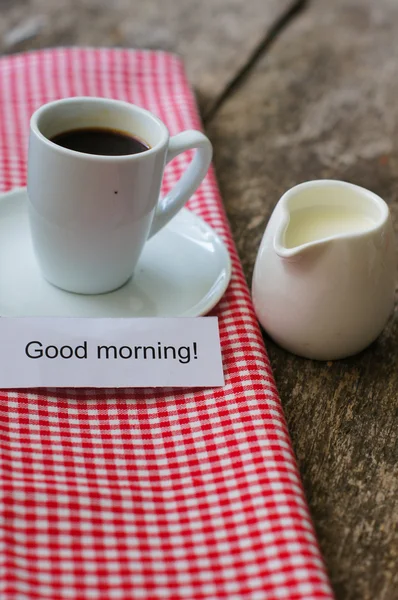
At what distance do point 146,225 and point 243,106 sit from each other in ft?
1.66

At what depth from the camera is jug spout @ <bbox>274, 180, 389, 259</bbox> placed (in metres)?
0.64

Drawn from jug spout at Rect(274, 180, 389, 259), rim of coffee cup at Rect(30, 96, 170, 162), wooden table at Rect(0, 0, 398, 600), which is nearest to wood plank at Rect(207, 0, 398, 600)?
wooden table at Rect(0, 0, 398, 600)

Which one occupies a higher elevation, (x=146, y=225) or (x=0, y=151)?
(x=146, y=225)

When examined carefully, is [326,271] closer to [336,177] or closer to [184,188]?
[184,188]

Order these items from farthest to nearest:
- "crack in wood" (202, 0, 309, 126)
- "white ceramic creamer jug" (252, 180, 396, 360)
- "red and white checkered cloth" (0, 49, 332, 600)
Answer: "crack in wood" (202, 0, 309, 126) < "white ceramic creamer jug" (252, 180, 396, 360) < "red and white checkered cloth" (0, 49, 332, 600)

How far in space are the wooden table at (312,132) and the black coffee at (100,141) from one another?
21 cm

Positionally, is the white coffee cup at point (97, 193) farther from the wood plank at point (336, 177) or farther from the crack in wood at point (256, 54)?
the crack in wood at point (256, 54)

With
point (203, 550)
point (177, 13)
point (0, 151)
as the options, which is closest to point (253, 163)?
point (0, 151)

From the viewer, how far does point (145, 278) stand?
0.68 metres

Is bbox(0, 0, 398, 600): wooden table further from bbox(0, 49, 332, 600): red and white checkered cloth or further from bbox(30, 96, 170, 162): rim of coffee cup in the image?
bbox(30, 96, 170, 162): rim of coffee cup

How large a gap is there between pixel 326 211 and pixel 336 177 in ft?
0.98

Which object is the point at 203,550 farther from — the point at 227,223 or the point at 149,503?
the point at 227,223

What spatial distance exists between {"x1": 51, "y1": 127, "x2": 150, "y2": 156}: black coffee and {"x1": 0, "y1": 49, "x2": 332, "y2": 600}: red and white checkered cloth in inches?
6.8

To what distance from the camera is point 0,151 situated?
0.86m
